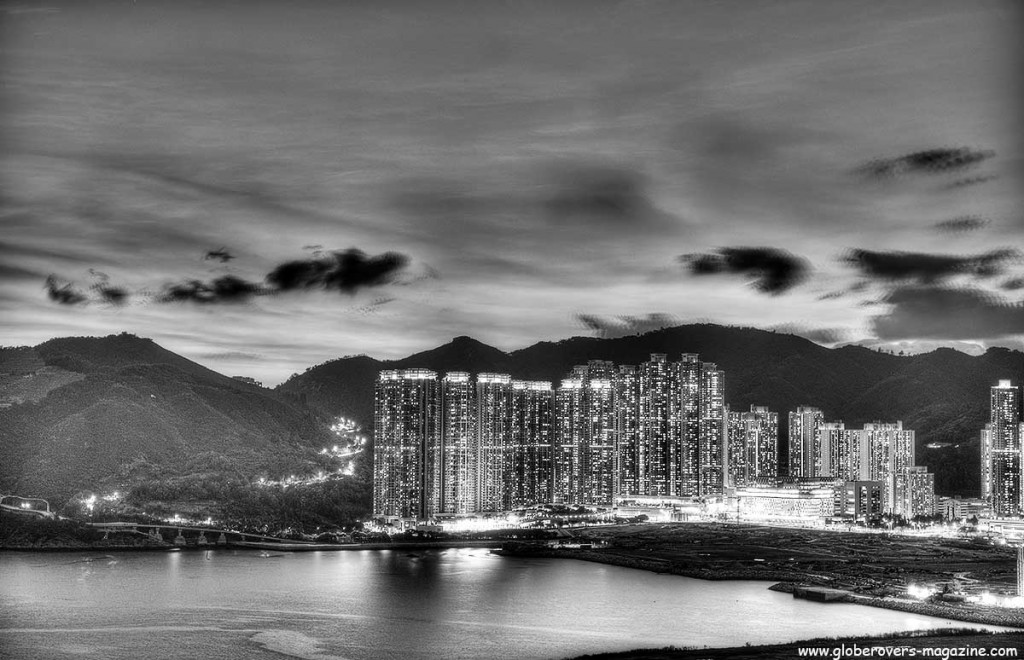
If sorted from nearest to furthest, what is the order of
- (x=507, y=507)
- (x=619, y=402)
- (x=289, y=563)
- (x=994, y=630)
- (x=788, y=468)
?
(x=994, y=630), (x=289, y=563), (x=507, y=507), (x=619, y=402), (x=788, y=468)

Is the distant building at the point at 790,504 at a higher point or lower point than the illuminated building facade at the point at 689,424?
lower

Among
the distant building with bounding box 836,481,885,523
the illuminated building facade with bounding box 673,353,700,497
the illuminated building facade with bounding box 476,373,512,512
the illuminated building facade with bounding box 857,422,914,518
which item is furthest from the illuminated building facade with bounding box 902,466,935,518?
the illuminated building facade with bounding box 476,373,512,512

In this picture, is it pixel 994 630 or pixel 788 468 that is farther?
pixel 788 468

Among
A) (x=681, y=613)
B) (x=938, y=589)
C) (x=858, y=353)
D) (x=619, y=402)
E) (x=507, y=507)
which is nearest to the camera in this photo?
(x=681, y=613)

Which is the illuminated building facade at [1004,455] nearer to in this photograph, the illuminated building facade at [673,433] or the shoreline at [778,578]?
the illuminated building facade at [673,433]

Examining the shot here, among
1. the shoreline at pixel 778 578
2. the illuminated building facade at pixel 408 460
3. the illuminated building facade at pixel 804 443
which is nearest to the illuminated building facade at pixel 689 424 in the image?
the illuminated building facade at pixel 804 443

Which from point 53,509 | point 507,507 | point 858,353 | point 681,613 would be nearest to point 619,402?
point 507,507

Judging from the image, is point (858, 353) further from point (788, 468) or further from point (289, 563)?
point (289, 563)

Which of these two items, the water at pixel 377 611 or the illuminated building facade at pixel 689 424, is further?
the illuminated building facade at pixel 689 424

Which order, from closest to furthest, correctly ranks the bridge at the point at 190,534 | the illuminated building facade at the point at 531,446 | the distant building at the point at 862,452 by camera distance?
the bridge at the point at 190,534 < the illuminated building facade at the point at 531,446 < the distant building at the point at 862,452
